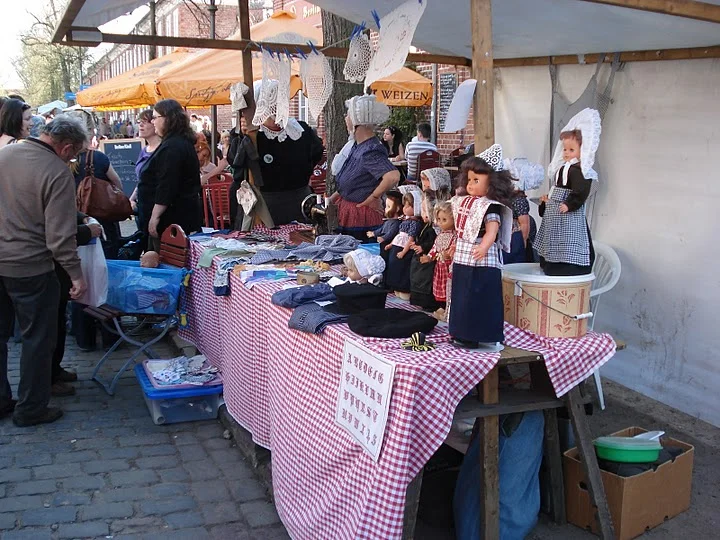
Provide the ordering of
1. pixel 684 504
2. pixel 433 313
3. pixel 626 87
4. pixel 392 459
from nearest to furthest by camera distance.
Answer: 1. pixel 392 459
2. pixel 433 313
3. pixel 684 504
4. pixel 626 87

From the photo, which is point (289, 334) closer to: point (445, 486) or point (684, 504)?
point (445, 486)

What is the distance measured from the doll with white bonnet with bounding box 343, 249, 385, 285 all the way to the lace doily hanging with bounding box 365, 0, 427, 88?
87 centimetres

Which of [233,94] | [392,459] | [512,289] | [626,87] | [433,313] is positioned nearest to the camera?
[392,459]

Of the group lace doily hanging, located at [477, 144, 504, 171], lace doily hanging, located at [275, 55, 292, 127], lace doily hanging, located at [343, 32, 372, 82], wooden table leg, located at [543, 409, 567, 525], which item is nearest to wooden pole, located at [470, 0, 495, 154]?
lace doily hanging, located at [477, 144, 504, 171]

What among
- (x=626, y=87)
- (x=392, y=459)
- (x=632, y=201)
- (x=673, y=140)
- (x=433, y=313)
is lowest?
(x=392, y=459)

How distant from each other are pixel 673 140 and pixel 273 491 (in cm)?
314

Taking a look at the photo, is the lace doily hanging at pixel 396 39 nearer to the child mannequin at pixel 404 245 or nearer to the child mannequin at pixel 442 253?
the child mannequin at pixel 404 245

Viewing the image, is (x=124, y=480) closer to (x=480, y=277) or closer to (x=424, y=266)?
(x=424, y=266)

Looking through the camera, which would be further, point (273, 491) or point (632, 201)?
point (632, 201)

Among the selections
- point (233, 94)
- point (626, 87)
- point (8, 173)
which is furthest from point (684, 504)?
point (233, 94)

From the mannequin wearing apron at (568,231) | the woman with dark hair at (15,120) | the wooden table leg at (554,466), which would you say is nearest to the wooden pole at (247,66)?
the woman with dark hair at (15,120)

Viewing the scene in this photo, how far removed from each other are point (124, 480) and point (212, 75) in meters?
6.46

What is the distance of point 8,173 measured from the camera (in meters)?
4.44

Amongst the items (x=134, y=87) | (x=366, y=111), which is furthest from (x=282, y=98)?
(x=134, y=87)
